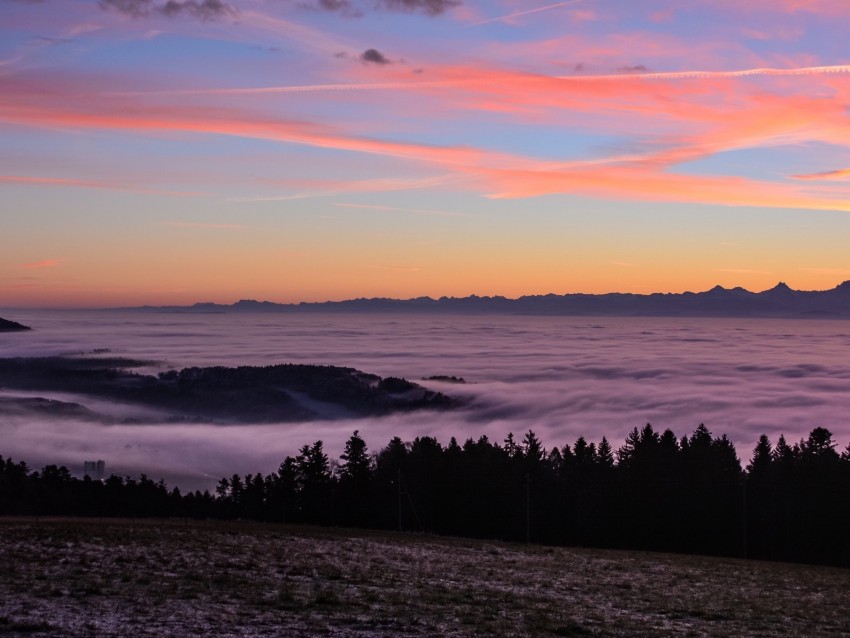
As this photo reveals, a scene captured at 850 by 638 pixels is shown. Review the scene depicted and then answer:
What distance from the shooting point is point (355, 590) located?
20.9m

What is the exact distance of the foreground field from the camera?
16.5m

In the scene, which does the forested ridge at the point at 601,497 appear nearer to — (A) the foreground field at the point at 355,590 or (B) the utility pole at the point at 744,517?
(B) the utility pole at the point at 744,517

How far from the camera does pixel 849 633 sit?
19.7m

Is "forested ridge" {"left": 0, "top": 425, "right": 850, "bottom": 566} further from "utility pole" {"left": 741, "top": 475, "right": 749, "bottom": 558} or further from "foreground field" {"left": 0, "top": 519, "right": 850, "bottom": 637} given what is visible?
"foreground field" {"left": 0, "top": 519, "right": 850, "bottom": 637}

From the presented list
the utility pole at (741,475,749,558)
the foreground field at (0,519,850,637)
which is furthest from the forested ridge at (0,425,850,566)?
the foreground field at (0,519,850,637)

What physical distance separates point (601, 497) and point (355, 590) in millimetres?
46155

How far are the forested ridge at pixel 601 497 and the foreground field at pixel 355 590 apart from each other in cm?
2687

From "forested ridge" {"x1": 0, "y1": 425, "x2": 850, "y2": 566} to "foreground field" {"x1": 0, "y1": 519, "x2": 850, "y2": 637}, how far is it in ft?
88.2

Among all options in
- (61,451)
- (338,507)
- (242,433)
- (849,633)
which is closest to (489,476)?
(338,507)

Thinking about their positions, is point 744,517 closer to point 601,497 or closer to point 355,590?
point 601,497

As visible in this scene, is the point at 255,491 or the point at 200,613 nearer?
the point at 200,613

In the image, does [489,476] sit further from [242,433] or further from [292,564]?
[242,433]

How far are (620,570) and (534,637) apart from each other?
1476cm

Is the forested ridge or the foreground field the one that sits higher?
the foreground field
